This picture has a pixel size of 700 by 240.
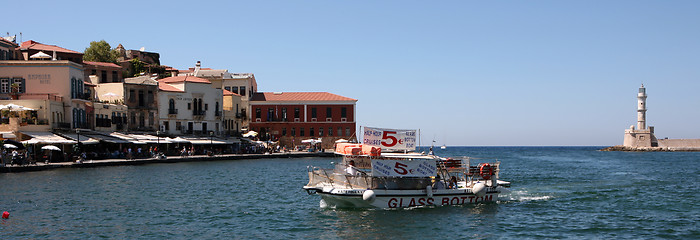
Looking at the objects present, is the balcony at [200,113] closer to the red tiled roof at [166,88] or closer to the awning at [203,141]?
the red tiled roof at [166,88]

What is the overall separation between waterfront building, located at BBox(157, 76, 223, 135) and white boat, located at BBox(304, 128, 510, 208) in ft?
173

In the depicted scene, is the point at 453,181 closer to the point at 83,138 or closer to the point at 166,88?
the point at 83,138

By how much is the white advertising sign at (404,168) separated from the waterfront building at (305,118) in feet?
213

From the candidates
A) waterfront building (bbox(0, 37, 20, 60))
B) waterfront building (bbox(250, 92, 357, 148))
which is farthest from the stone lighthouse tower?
waterfront building (bbox(0, 37, 20, 60))

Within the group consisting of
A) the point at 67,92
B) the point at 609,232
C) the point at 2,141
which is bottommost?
the point at 609,232

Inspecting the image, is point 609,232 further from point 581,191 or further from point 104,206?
point 104,206

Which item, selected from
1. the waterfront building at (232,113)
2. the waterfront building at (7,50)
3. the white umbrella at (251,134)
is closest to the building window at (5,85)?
the waterfront building at (7,50)

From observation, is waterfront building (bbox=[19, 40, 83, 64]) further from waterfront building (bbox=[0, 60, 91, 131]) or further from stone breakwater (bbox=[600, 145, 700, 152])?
stone breakwater (bbox=[600, 145, 700, 152])

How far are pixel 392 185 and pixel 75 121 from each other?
43.1 m

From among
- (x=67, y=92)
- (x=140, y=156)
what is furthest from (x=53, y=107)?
(x=140, y=156)

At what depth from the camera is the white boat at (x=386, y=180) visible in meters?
27.2

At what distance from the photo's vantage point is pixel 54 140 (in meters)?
53.2

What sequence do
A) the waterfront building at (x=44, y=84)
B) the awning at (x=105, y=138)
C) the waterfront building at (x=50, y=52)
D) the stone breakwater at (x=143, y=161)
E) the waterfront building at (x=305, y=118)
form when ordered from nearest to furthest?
the stone breakwater at (x=143, y=161) < the waterfront building at (x=44, y=84) < the awning at (x=105, y=138) < the waterfront building at (x=50, y=52) < the waterfront building at (x=305, y=118)

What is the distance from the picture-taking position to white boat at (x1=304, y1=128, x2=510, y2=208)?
27.2 metres
